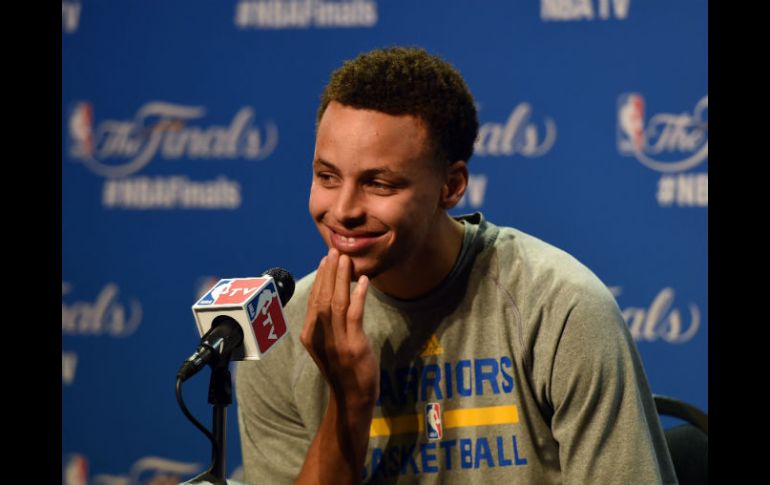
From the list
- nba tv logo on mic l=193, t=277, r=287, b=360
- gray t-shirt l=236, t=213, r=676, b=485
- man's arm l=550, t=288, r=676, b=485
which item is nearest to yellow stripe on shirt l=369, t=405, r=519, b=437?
gray t-shirt l=236, t=213, r=676, b=485

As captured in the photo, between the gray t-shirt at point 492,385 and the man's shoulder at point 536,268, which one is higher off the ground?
the man's shoulder at point 536,268

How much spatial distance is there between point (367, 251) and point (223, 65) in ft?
6.28

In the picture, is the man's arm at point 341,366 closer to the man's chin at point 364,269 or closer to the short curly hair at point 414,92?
the man's chin at point 364,269

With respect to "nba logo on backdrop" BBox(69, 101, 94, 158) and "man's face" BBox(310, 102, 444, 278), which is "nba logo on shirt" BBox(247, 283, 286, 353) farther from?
"nba logo on backdrop" BBox(69, 101, 94, 158)

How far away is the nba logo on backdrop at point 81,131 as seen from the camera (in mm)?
3609

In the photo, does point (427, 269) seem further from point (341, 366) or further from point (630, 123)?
point (630, 123)

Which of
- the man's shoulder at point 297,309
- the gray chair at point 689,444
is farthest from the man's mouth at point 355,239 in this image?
the gray chair at point 689,444

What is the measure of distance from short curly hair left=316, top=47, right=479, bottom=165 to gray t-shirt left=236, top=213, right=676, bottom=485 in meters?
0.27

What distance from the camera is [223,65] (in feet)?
11.6

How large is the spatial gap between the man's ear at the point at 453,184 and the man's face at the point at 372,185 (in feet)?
0.25

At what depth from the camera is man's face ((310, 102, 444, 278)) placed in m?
1.83

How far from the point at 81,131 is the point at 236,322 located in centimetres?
244

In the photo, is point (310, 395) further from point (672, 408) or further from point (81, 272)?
point (81, 272)

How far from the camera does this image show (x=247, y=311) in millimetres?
1462
